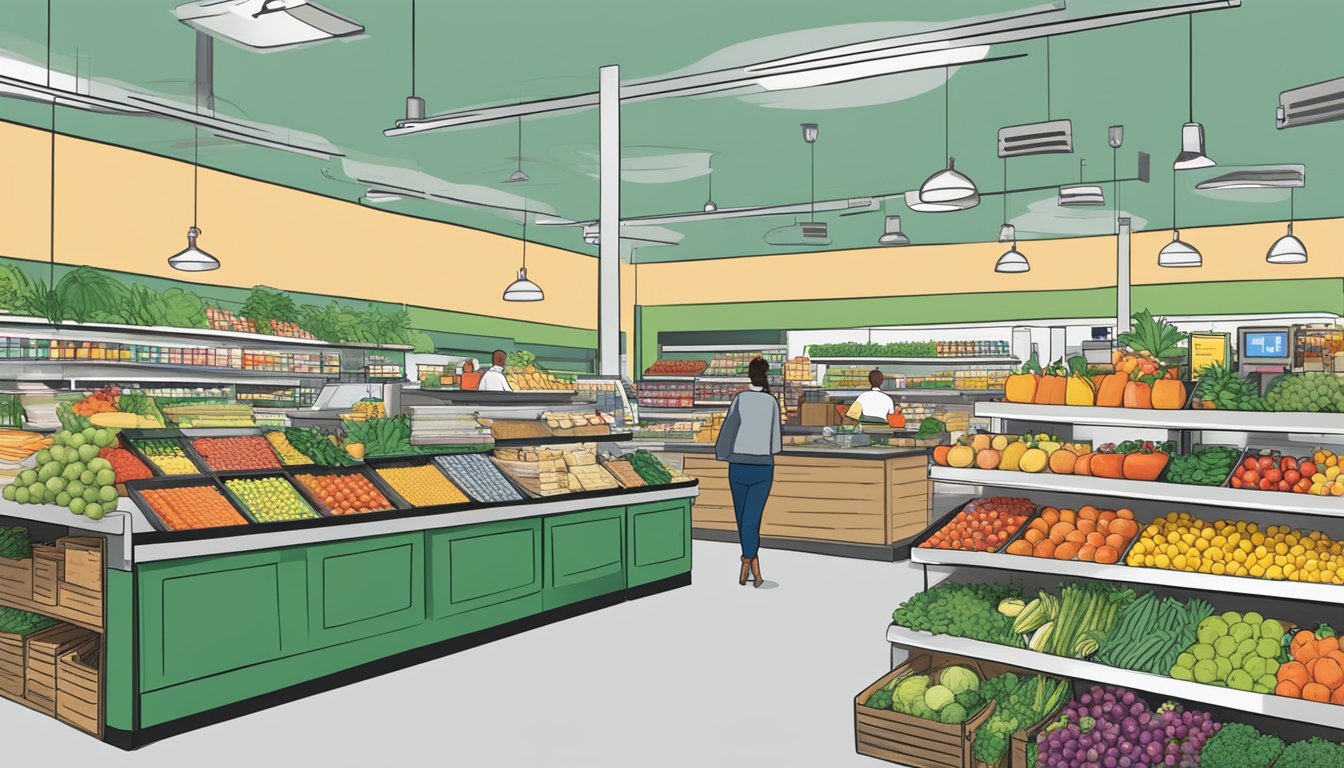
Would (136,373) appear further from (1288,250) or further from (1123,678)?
(1288,250)

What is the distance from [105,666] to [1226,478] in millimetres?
4578

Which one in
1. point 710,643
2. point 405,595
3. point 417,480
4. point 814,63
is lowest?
point 710,643

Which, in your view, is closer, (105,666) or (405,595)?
(105,666)

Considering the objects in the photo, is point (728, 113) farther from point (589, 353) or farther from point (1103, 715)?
point (589, 353)

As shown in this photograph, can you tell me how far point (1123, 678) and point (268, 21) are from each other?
4.92 m

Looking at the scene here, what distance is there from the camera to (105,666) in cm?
421

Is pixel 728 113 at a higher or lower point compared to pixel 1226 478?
higher

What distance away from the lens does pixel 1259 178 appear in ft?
28.9

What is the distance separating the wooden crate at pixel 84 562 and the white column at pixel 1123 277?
14.1m

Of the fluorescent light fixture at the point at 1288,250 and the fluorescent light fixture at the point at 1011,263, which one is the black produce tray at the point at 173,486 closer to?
the fluorescent light fixture at the point at 1011,263

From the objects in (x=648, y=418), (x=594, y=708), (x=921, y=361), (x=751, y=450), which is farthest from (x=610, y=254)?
(x=921, y=361)

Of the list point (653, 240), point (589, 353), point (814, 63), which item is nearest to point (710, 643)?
point (814, 63)

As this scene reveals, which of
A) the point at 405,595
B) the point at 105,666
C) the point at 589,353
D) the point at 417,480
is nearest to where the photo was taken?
the point at 105,666

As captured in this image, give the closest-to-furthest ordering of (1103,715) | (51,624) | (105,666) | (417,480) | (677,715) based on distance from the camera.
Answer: (1103,715), (105,666), (677,715), (51,624), (417,480)
